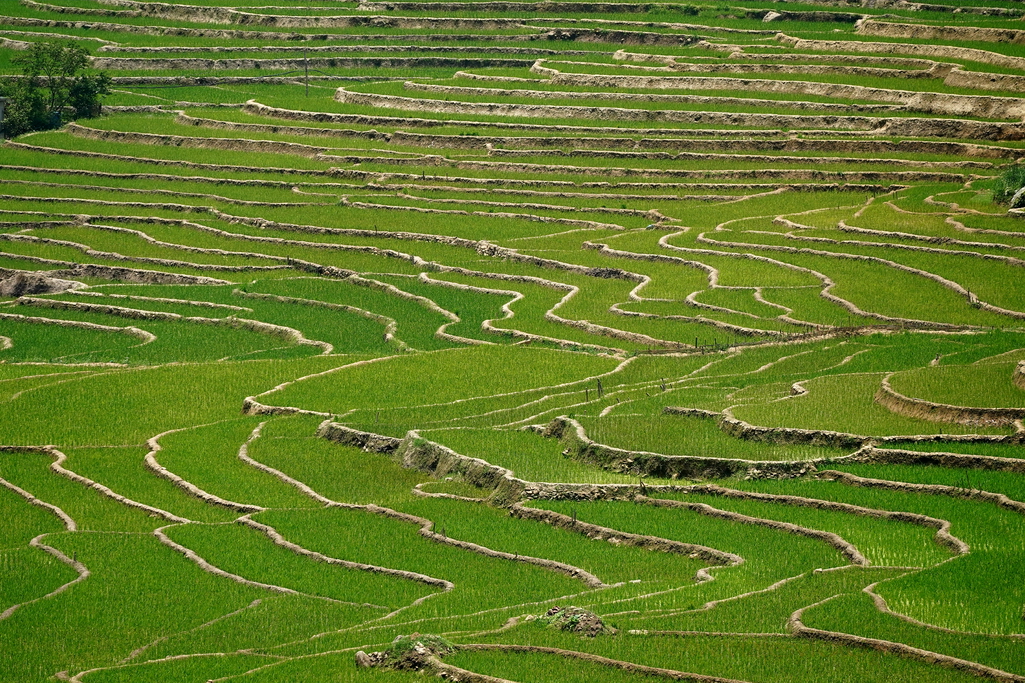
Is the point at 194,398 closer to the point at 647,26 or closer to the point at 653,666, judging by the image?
the point at 653,666

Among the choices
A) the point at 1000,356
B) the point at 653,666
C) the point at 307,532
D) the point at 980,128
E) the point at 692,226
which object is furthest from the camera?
the point at 980,128

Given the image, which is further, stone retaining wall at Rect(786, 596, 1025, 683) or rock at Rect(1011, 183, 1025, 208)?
rock at Rect(1011, 183, 1025, 208)

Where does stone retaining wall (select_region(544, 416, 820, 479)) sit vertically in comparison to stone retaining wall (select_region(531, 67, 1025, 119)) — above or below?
below

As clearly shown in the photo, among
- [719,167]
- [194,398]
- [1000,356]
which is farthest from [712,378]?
[719,167]

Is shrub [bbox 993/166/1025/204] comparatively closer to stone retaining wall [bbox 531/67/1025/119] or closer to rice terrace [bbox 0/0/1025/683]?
rice terrace [bbox 0/0/1025/683]

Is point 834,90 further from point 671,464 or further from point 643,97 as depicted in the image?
point 671,464

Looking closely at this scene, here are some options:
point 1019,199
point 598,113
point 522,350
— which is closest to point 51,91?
point 598,113

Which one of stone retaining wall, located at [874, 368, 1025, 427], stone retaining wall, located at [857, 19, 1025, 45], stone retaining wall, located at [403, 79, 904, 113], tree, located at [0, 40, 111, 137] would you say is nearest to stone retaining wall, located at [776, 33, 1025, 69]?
stone retaining wall, located at [857, 19, 1025, 45]
